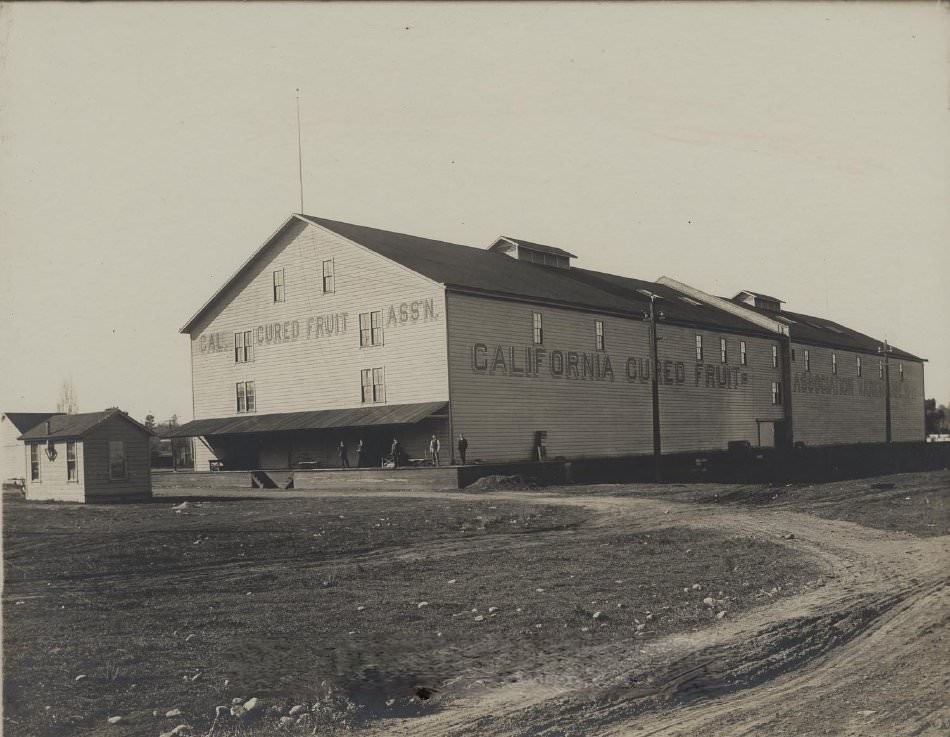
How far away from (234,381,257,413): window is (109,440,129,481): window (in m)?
16.5

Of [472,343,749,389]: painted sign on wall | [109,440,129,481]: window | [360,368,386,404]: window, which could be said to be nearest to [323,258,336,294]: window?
[360,368,386,404]: window

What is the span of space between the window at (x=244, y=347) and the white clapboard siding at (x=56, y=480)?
17.1 m

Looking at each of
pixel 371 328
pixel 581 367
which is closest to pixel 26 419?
pixel 371 328

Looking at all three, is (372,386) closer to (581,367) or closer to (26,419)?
(581,367)

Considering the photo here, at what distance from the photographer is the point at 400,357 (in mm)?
35375

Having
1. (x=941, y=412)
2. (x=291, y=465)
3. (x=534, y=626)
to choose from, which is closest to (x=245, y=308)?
(x=291, y=465)

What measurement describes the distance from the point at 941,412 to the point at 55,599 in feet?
264

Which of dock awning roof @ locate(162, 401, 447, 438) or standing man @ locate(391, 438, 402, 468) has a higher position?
dock awning roof @ locate(162, 401, 447, 438)

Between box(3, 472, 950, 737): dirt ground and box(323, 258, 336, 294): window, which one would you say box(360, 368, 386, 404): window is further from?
box(3, 472, 950, 737): dirt ground

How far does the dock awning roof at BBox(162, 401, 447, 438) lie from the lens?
33.5 meters

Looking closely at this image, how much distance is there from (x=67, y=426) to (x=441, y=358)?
14.1 metres

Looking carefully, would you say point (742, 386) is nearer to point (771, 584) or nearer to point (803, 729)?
point (771, 584)

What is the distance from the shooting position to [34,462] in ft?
78.1

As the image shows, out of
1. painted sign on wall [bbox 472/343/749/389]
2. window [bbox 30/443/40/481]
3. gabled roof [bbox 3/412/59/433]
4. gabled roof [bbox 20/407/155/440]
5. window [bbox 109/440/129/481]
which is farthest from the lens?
painted sign on wall [bbox 472/343/749/389]
